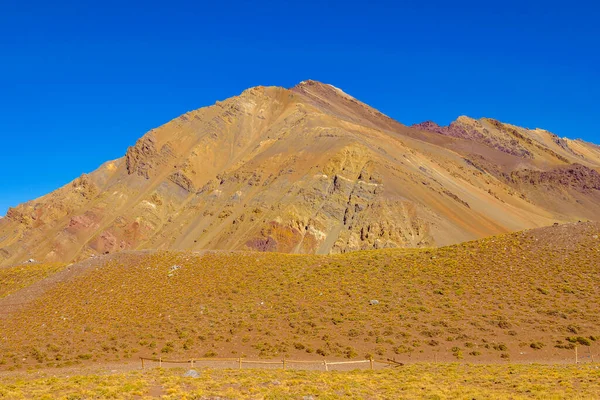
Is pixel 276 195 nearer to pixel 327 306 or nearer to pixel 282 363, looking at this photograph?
pixel 327 306

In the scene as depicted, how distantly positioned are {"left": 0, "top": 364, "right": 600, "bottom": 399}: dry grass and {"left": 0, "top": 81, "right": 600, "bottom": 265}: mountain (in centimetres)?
4948

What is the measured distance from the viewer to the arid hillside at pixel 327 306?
90.4 feet

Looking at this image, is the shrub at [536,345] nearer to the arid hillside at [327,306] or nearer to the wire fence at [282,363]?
the arid hillside at [327,306]

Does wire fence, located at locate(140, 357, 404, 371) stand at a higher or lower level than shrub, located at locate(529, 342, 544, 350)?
lower

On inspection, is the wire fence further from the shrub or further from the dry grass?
the shrub

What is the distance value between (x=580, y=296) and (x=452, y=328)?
9.14 metres

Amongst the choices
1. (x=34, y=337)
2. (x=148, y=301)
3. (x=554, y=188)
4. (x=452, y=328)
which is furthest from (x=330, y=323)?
(x=554, y=188)

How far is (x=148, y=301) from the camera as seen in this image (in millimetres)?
34781

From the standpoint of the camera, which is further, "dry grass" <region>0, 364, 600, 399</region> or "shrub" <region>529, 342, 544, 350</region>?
"shrub" <region>529, 342, 544, 350</region>

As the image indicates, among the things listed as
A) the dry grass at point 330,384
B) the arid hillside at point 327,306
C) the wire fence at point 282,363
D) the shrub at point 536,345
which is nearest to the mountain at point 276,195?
the arid hillside at point 327,306

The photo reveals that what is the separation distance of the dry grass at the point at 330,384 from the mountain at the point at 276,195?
1948 inches

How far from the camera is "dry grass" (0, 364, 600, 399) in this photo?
18094 mm

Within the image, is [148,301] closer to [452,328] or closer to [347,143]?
[452,328]

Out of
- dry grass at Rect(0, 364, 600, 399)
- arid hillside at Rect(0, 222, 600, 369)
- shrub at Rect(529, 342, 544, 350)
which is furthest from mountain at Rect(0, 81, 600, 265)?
dry grass at Rect(0, 364, 600, 399)
